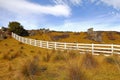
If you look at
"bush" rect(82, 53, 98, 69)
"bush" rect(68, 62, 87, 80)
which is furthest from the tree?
"bush" rect(68, 62, 87, 80)

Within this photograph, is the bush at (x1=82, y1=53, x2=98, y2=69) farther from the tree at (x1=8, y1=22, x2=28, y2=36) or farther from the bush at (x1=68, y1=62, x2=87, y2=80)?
the tree at (x1=8, y1=22, x2=28, y2=36)

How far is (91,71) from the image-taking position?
11.9 metres

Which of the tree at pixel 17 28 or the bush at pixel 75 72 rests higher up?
the tree at pixel 17 28

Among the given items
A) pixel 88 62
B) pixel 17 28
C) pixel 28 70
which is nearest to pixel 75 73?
pixel 28 70

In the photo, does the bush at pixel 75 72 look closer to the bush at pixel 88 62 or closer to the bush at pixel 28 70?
the bush at pixel 28 70

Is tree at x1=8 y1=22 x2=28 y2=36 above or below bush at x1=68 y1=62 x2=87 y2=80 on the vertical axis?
above

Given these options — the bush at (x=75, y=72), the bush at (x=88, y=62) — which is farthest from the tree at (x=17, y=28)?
the bush at (x=75, y=72)

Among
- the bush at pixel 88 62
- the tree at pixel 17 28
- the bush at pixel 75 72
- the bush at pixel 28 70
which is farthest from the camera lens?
the tree at pixel 17 28

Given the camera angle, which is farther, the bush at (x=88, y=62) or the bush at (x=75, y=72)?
the bush at (x=88, y=62)

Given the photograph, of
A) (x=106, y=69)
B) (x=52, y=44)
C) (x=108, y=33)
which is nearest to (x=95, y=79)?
(x=106, y=69)

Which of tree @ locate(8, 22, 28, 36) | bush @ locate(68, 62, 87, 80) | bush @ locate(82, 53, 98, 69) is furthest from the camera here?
tree @ locate(8, 22, 28, 36)

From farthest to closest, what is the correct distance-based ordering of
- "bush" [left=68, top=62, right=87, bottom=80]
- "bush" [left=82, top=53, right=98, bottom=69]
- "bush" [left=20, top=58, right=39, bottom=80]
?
"bush" [left=82, top=53, right=98, bottom=69]
"bush" [left=20, top=58, right=39, bottom=80]
"bush" [left=68, top=62, right=87, bottom=80]

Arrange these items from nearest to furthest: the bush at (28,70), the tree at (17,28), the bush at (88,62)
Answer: the bush at (28,70) < the bush at (88,62) < the tree at (17,28)

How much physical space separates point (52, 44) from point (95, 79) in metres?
21.1
